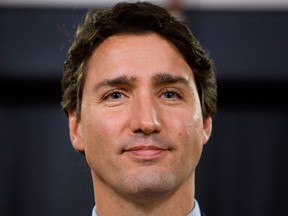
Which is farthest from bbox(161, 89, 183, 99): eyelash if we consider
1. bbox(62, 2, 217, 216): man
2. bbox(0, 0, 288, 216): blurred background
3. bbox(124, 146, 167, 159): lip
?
bbox(0, 0, 288, 216): blurred background

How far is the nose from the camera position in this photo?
4.79ft

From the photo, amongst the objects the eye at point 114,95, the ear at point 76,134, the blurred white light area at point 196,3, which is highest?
the eye at point 114,95

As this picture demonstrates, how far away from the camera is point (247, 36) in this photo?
2.80 metres

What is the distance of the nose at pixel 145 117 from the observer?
4.79 feet

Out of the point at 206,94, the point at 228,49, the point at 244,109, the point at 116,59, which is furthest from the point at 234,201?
the point at 116,59

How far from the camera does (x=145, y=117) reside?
1.46 metres

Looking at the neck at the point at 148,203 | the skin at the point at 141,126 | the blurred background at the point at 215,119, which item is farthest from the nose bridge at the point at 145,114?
the blurred background at the point at 215,119

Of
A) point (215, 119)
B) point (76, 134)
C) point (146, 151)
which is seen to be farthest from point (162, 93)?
point (215, 119)

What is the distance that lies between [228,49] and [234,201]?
1.72ft

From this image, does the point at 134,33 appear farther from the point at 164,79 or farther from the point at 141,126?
the point at 141,126

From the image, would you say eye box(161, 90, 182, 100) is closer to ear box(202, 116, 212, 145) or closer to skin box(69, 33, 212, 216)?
skin box(69, 33, 212, 216)

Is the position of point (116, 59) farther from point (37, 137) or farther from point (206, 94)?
point (37, 137)

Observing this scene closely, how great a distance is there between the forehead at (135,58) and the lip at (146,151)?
0.14m

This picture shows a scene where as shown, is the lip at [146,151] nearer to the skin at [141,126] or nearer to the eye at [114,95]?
the skin at [141,126]
